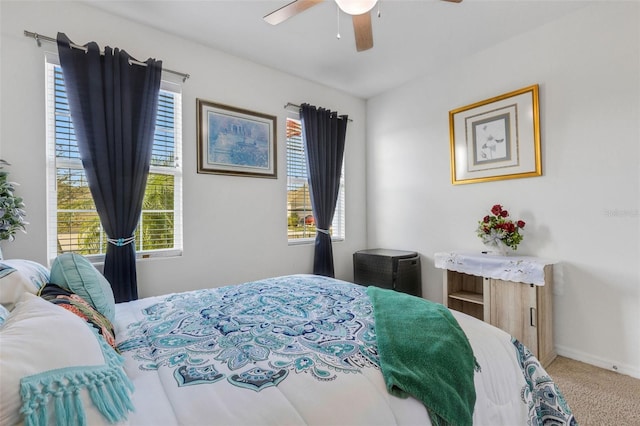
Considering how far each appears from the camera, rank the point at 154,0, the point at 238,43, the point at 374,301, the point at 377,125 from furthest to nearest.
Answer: the point at 377,125
the point at 238,43
the point at 154,0
the point at 374,301

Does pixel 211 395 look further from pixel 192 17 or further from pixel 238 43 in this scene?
pixel 238 43

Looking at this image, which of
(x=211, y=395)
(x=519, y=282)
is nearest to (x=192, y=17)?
(x=211, y=395)

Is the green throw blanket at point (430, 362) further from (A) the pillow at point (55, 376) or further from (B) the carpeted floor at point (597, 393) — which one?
(B) the carpeted floor at point (597, 393)

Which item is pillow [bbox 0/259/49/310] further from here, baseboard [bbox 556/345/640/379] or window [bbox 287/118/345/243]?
baseboard [bbox 556/345/640/379]

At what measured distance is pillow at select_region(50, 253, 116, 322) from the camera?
4.39 ft

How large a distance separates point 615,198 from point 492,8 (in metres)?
1.74

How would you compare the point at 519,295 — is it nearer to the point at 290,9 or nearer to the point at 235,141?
the point at 290,9

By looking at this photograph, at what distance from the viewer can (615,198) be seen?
2312 millimetres

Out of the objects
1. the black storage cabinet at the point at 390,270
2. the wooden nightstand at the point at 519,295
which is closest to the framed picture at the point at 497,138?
the wooden nightstand at the point at 519,295

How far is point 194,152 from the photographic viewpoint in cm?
281

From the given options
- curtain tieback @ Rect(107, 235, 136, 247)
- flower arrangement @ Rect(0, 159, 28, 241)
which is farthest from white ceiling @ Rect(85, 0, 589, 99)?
curtain tieback @ Rect(107, 235, 136, 247)

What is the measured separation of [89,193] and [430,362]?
2.60 m

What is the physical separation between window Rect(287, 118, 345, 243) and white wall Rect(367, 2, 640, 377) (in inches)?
63.0

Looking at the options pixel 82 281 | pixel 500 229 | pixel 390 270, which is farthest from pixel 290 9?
pixel 390 270
